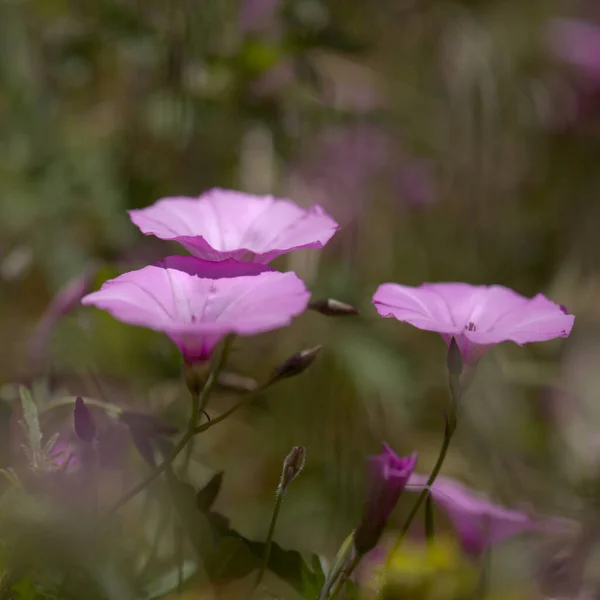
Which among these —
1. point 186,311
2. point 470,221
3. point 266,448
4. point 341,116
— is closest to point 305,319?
point 266,448

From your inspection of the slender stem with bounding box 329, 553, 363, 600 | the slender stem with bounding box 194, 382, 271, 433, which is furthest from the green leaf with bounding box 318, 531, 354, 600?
the slender stem with bounding box 194, 382, 271, 433

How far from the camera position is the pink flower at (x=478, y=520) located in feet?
2.59

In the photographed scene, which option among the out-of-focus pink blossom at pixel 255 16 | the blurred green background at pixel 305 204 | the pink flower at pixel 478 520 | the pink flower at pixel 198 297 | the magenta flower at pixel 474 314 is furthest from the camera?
the out-of-focus pink blossom at pixel 255 16

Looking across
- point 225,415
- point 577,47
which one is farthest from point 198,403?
point 577,47

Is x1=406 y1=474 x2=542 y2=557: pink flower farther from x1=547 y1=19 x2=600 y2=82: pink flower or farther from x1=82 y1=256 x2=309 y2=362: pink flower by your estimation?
x1=547 y1=19 x2=600 y2=82: pink flower

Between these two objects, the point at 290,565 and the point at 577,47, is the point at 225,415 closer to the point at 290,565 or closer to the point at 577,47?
the point at 290,565

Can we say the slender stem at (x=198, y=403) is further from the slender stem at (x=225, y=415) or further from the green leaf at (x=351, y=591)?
the green leaf at (x=351, y=591)

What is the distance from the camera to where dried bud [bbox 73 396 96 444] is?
628 millimetres

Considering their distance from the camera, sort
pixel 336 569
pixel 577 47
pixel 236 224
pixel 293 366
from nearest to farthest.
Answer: pixel 336 569 → pixel 293 366 → pixel 236 224 → pixel 577 47

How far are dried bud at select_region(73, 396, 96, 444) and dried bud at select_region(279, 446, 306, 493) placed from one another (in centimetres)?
15

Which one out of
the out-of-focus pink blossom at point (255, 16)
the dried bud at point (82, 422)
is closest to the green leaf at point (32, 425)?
the dried bud at point (82, 422)

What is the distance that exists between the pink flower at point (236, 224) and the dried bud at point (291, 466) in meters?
0.16

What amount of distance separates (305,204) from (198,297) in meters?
1.21

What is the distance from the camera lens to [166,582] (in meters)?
0.66
